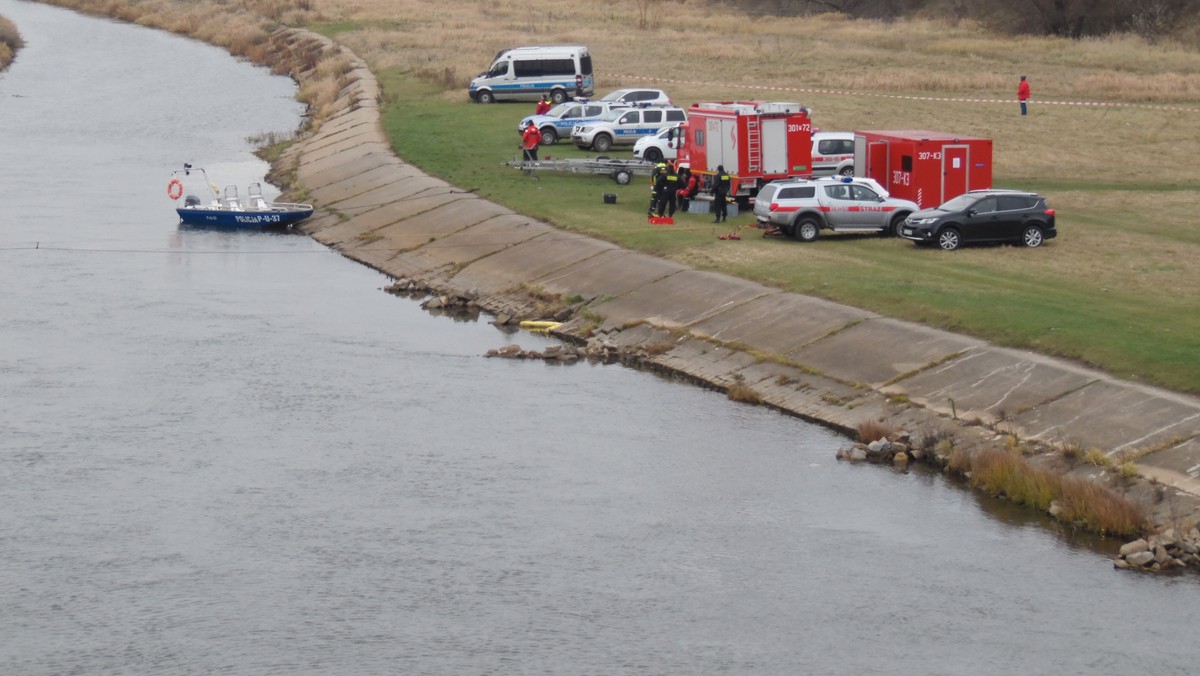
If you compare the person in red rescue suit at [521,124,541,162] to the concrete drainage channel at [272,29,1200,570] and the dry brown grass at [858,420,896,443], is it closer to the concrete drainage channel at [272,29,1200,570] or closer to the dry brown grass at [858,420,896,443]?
the concrete drainage channel at [272,29,1200,570]

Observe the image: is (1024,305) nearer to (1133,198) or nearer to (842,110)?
→ (1133,198)

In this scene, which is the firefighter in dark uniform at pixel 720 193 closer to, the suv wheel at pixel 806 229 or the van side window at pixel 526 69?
the suv wheel at pixel 806 229

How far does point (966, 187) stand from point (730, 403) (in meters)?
15.3

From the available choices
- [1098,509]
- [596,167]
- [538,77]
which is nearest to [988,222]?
[596,167]

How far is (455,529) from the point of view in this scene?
25.4 meters

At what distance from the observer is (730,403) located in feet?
108

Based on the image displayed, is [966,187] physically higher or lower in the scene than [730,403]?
higher


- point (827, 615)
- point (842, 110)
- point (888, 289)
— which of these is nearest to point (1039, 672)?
point (827, 615)

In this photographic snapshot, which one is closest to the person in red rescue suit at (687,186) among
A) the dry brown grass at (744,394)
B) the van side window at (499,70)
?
the dry brown grass at (744,394)

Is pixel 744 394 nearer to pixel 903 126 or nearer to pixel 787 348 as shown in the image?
pixel 787 348

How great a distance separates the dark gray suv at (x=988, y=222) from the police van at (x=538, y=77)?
3460cm

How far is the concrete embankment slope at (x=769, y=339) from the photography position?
91.4 ft

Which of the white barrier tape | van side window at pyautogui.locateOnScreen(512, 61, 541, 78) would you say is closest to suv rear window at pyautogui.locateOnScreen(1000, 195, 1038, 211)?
the white barrier tape

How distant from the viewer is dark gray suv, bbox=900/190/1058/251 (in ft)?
134
